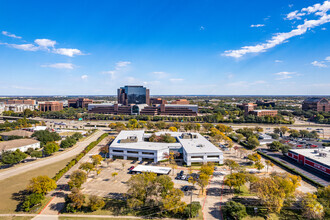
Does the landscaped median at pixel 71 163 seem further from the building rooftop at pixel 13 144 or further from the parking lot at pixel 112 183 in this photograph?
the building rooftop at pixel 13 144

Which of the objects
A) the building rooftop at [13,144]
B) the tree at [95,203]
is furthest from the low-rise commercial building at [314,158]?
the building rooftop at [13,144]

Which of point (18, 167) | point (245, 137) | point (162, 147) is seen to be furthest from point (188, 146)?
point (18, 167)

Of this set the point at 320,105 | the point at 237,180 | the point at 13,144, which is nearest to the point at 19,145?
the point at 13,144

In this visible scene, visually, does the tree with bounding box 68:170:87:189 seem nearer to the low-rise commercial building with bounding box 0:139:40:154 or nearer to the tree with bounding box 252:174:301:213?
the tree with bounding box 252:174:301:213

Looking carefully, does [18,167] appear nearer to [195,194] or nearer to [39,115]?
[195,194]

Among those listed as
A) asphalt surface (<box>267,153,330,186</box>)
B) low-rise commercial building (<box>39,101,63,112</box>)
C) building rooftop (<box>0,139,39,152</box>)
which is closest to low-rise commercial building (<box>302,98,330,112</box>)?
asphalt surface (<box>267,153,330,186</box>)

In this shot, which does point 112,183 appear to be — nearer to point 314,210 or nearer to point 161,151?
point 161,151
